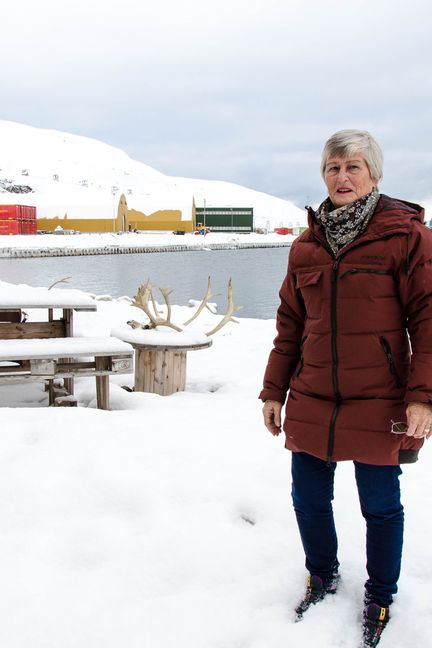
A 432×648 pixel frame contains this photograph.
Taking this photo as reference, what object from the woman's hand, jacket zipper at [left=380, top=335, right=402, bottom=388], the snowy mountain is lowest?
the woman's hand

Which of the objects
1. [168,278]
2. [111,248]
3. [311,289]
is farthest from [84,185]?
[311,289]

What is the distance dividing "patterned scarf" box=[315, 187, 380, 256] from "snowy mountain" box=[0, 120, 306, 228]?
79.8 m

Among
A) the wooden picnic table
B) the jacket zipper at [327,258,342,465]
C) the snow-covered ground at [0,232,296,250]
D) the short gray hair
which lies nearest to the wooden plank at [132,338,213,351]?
the wooden picnic table

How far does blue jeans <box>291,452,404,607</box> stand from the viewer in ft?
7.31

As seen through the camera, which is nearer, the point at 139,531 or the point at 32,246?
the point at 139,531

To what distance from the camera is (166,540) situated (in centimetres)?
294

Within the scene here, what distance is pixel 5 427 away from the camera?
3.94m

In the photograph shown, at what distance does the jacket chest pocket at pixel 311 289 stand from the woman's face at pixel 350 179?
28 centimetres

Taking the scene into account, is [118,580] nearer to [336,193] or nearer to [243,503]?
[243,503]

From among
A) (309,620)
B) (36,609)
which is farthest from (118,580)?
(309,620)

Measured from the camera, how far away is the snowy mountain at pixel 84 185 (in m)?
82.0

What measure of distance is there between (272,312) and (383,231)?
61.9ft

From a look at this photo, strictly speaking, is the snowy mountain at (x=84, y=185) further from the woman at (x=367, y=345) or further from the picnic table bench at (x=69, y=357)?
the woman at (x=367, y=345)

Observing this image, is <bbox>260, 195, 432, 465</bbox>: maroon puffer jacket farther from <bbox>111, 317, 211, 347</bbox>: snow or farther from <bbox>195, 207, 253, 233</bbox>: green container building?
<bbox>195, 207, 253, 233</bbox>: green container building
